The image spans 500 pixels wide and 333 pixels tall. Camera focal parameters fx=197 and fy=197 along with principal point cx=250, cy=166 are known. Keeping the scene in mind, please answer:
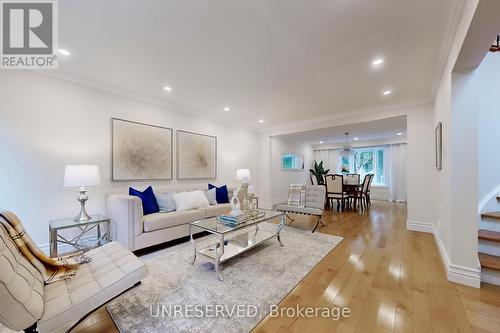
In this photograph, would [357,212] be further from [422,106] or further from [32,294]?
[32,294]

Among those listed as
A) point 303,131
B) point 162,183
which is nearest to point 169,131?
point 162,183

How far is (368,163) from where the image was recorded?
26.6ft

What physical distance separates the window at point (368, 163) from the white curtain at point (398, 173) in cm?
39

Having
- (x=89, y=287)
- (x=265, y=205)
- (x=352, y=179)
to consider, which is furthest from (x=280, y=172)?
(x=89, y=287)

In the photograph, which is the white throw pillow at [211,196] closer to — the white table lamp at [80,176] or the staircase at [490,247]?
the white table lamp at [80,176]

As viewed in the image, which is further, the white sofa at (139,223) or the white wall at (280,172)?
the white wall at (280,172)

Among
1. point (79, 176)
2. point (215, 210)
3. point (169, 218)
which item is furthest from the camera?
point (215, 210)

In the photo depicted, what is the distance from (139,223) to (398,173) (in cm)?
827

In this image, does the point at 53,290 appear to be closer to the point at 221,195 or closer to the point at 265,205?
the point at 221,195

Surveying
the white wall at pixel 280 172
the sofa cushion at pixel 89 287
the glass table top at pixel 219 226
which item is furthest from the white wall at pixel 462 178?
the white wall at pixel 280 172

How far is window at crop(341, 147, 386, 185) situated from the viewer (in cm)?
784

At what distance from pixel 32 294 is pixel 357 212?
6.04m

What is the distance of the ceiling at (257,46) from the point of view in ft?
5.49

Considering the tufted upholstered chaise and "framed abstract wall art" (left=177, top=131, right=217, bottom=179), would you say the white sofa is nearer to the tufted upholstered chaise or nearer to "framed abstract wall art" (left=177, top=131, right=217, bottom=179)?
the tufted upholstered chaise
